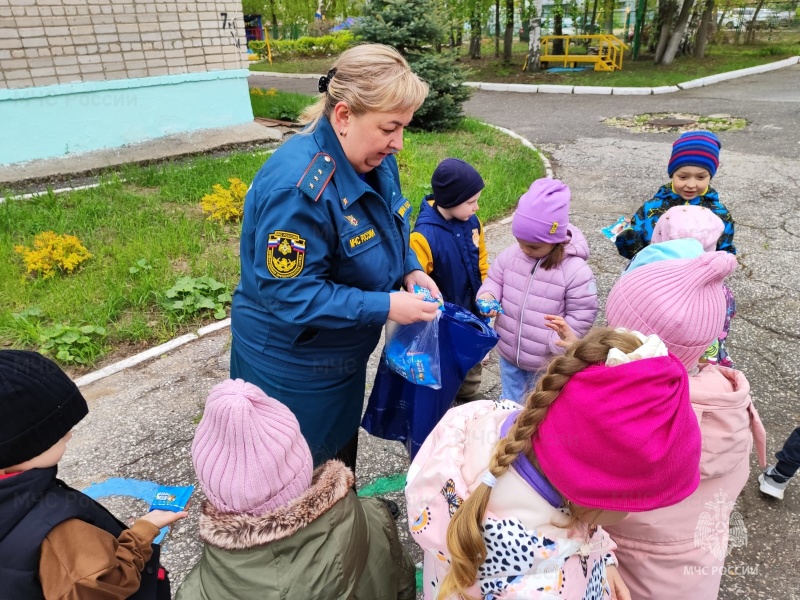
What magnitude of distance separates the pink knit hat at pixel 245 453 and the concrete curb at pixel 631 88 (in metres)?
12.6

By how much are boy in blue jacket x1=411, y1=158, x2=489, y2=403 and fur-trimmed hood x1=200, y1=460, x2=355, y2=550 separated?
165cm

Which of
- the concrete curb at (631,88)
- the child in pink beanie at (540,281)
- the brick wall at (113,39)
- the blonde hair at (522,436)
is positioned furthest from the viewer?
the concrete curb at (631,88)

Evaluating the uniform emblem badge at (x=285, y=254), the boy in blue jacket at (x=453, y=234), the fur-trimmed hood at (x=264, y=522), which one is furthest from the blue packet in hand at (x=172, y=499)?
the boy in blue jacket at (x=453, y=234)

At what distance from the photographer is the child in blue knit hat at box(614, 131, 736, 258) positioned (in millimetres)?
2846

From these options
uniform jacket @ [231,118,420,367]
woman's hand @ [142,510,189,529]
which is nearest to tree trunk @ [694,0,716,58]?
uniform jacket @ [231,118,420,367]

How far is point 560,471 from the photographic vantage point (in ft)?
3.77

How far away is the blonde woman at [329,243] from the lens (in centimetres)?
168

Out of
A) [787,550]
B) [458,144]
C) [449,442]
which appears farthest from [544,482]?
[458,144]

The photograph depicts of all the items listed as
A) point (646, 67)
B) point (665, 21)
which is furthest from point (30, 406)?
point (665, 21)

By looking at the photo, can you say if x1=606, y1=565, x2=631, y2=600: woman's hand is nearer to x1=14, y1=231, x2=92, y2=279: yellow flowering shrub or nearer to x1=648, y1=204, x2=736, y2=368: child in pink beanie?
x1=648, y1=204, x2=736, y2=368: child in pink beanie

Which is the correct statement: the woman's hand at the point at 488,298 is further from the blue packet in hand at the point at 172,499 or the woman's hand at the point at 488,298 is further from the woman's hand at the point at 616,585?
the blue packet in hand at the point at 172,499

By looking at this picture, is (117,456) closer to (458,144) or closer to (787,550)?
(787,550)

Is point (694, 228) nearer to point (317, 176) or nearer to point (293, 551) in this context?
point (317, 176)

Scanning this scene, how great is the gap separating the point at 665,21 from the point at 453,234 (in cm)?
1830
